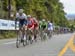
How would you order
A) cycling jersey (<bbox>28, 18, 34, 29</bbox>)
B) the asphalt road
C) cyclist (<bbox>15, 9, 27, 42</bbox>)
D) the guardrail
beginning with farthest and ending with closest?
the guardrail < cycling jersey (<bbox>28, 18, 34, 29</bbox>) < cyclist (<bbox>15, 9, 27, 42</bbox>) < the asphalt road

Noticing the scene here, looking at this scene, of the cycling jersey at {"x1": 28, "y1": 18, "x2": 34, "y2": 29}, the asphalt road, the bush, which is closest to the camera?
the asphalt road

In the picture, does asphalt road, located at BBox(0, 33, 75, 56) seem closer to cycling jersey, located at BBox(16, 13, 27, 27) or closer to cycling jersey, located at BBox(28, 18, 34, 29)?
cycling jersey, located at BBox(16, 13, 27, 27)

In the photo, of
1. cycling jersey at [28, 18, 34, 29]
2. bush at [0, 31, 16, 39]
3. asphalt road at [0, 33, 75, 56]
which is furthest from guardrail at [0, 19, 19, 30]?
asphalt road at [0, 33, 75, 56]

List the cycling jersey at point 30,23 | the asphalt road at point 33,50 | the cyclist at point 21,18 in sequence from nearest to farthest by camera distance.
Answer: the asphalt road at point 33,50, the cyclist at point 21,18, the cycling jersey at point 30,23

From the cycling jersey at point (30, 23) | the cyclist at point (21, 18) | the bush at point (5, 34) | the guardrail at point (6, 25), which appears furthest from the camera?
the bush at point (5, 34)

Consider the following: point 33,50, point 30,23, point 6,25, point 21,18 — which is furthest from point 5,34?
point 33,50

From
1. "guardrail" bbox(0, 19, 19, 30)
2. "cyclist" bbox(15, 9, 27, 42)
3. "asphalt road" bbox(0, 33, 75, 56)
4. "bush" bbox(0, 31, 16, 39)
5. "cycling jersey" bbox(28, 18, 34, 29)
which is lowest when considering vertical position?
"bush" bbox(0, 31, 16, 39)

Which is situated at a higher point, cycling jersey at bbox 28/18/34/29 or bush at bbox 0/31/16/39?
cycling jersey at bbox 28/18/34/29

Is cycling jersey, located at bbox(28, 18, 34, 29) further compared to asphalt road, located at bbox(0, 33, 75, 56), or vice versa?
cycling jersey, located at bbox(28, 18, 34, 29)

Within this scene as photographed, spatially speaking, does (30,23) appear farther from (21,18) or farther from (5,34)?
(5,34)

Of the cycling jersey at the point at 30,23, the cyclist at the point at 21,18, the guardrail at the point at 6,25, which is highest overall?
the cyclist at the point at 21,18

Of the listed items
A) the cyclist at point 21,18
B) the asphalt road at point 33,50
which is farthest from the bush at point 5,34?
the cyclist at point 21,18

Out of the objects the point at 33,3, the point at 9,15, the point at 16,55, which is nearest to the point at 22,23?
the point at 16,55

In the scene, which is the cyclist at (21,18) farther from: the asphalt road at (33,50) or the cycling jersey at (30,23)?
the cycling jersey at (30,23)
